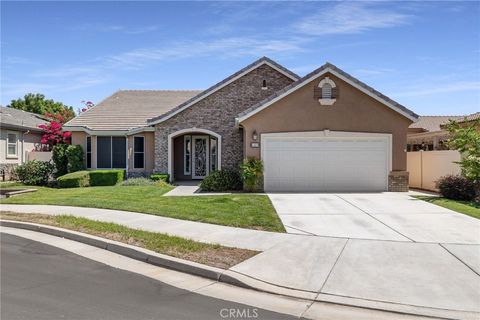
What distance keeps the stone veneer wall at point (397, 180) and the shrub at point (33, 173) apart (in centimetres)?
1735

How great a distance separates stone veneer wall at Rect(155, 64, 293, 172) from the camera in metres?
21.6

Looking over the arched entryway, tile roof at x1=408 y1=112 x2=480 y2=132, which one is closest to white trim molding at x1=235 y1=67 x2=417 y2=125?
the arched entryway

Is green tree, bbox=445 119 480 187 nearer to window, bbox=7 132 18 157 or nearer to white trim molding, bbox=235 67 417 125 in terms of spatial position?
white trim molding, bbox=235 67 417 125

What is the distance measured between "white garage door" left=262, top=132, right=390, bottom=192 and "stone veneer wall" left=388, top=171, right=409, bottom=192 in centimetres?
20

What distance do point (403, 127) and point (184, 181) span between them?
11534 millimetres

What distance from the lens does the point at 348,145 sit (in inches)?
710

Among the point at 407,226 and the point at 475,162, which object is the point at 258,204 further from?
the point at 475,162

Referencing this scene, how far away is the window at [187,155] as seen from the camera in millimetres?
23719

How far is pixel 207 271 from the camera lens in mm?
6938

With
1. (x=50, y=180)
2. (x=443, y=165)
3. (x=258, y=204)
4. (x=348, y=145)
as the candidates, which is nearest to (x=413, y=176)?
(x=443, y=165)

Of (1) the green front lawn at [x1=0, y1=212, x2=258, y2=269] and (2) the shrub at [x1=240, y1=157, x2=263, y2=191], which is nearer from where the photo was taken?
(1) the green front lawn at [x1=0, y1=212, x2=258, y2=269]

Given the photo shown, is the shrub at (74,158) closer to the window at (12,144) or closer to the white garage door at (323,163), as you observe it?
the window at (12,144)

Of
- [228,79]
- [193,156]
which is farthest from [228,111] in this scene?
[193,156]

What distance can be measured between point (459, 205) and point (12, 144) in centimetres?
2652
